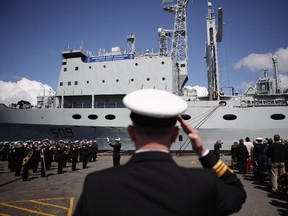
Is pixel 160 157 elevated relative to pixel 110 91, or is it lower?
lower

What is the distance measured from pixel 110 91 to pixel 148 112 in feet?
60.4

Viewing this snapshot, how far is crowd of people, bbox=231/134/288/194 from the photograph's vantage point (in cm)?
561

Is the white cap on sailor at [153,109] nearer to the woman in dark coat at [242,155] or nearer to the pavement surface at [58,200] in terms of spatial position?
Result: the pavement surface at [58,200]

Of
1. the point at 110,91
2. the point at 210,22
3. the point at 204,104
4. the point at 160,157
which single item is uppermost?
the point at 210,22

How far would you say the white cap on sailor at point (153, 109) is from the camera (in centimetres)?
114

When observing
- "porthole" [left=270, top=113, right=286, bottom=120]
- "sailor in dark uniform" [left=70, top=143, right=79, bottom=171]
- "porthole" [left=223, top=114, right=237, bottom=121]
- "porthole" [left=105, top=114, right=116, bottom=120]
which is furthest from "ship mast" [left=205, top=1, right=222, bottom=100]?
"sailor in dark uniform" [left=70, top=143, right=79, bottom=171]

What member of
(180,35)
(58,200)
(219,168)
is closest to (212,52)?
(180,35)

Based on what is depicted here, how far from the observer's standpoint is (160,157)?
43.3 inches

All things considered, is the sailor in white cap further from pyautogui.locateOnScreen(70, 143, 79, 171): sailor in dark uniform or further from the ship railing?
the ship railing

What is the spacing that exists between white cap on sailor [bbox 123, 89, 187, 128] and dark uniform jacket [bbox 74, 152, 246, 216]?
18cm

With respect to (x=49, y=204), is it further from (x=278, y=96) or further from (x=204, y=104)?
(x=278, y=96)

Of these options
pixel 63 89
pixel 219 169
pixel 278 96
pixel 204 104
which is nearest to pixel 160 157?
pixel 219 169

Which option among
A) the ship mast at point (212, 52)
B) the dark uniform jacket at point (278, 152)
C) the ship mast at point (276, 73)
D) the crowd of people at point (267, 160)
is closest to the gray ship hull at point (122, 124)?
the ship mast at point (212, 52)

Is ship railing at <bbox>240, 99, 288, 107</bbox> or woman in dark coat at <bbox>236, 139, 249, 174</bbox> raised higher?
ship railing at <bbox>240, 99, 288, 107</bbox>
